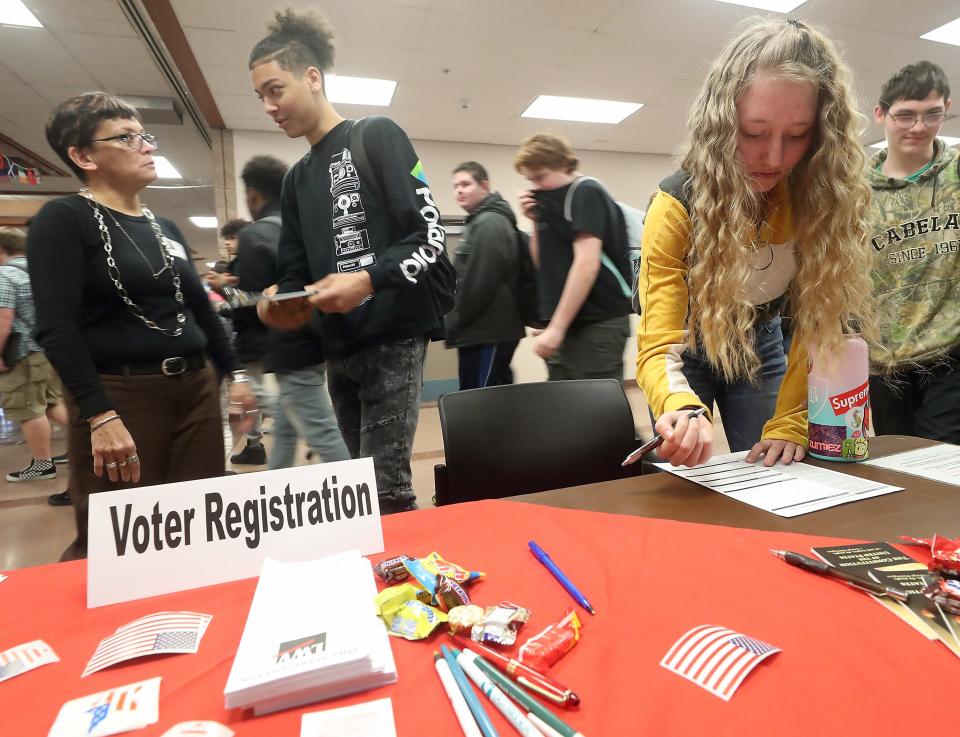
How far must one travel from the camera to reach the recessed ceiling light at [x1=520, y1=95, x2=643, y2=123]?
15.2 feet

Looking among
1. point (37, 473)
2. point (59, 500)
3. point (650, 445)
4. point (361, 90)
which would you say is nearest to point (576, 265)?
point (650, 445)

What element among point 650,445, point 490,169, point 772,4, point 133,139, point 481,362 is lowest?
point 650,445

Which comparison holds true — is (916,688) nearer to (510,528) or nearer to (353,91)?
(510,528)

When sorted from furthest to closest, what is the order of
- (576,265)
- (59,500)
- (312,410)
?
(59,500), (576,265), (312,410)

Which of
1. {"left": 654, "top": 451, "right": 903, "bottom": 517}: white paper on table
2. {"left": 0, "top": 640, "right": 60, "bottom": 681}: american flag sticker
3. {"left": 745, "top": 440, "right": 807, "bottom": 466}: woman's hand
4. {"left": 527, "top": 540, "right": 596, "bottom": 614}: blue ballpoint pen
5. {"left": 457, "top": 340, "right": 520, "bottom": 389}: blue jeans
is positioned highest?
{"left": 457, "top": 340, "right": 520, "bottom": 389}: blue jeans

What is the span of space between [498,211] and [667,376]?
57.4 inches

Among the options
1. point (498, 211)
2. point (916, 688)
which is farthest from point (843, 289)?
point (498, 211)

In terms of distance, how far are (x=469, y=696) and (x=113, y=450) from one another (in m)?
1.14

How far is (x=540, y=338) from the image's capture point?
1.91 meters

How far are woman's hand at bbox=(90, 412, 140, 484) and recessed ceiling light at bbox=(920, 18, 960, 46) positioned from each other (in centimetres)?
530

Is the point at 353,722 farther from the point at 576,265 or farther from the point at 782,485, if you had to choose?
the point at 576,265

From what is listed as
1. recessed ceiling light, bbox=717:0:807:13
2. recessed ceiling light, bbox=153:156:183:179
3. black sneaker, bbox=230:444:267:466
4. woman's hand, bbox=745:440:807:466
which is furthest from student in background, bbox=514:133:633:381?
recessed ceiling light, bbox=153:156:183:179

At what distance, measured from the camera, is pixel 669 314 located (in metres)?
0.99

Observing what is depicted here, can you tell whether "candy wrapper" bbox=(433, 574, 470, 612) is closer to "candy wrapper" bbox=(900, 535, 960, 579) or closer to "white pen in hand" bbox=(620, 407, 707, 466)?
"white pen in hand" bbox=(620, 407, 707, 466)
